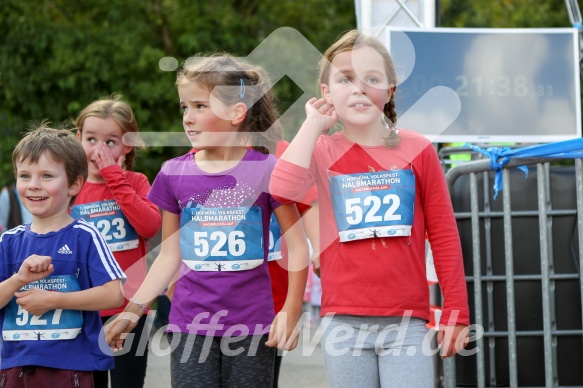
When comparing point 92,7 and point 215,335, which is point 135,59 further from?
point 215,335

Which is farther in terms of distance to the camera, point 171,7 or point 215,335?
point 171,7

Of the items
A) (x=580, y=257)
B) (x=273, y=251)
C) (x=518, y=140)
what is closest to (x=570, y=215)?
(x=580, y=257)

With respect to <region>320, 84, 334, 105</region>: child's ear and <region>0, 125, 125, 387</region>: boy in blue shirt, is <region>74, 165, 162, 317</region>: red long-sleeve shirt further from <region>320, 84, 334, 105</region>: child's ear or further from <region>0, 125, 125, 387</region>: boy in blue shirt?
<region>320, 84, 334, 105</region>: child's ear

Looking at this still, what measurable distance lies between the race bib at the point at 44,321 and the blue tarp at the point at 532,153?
1.96 m

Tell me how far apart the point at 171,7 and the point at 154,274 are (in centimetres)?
1498

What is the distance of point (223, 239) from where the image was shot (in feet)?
12.2

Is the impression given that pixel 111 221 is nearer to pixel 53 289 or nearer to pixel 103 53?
pixel 53 289

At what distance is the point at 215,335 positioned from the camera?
3.66 m

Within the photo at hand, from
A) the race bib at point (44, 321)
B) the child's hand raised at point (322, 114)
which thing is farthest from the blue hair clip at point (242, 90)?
the race bib at point (44, 321)

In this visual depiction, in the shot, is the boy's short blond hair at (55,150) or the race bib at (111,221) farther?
the race bib at (111,221)

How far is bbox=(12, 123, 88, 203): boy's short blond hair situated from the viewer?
3.84 meters

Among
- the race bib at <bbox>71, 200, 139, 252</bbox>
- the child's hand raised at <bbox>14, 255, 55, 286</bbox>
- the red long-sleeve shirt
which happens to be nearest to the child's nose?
Answer: the child's hand raised at <bbox>14, 255, 55, 286</bbox>

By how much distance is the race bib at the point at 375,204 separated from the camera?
3.57 m

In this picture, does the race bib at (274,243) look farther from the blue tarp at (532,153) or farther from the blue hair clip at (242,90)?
the blue tarp at (532,153)
